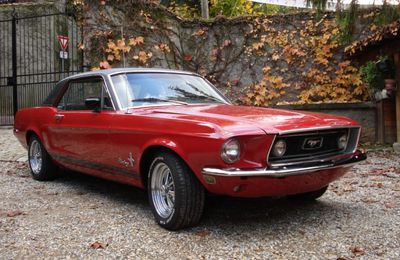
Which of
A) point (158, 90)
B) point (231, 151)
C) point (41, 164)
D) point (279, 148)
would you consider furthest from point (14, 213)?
point (279, 148)

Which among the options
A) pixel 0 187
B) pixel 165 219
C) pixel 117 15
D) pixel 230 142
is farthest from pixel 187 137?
pixel 117 15

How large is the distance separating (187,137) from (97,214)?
57.4 inches

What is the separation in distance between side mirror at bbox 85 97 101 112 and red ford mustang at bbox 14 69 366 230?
0.03ft

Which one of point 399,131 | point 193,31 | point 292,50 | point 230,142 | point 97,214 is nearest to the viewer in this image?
point 230,142

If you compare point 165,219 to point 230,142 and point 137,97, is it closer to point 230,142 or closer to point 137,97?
point 230,142

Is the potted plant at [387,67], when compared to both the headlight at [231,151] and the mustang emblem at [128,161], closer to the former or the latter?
the mustang emblem at [128,161]

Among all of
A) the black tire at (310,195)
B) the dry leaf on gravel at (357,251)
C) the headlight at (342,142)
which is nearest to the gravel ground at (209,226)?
the dry leaf on gravel at (357,251)

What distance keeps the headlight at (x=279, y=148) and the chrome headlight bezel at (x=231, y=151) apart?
1.04ft

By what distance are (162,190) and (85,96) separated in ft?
6.43

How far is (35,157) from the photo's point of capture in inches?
260

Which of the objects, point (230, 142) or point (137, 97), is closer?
point (230, 142)

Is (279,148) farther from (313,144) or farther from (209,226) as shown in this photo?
(209,226)

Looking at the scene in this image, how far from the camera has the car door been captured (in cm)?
484

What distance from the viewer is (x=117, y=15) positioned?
11.2 m
